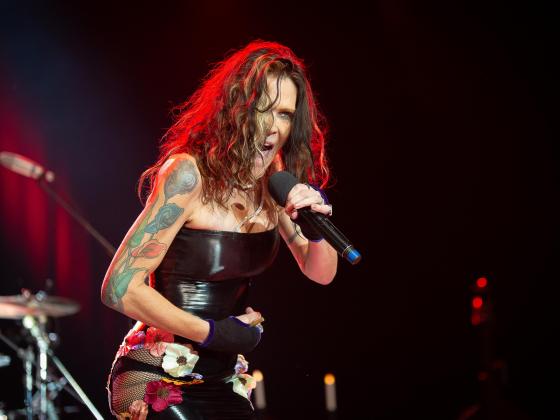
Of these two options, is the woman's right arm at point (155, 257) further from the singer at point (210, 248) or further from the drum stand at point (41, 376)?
the drum stand at point (41, 376)

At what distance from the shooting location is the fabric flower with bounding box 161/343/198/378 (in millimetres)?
2002

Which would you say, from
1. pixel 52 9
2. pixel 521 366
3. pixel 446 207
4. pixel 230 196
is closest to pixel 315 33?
pixel 446 207

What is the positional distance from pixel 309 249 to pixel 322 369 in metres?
3.18

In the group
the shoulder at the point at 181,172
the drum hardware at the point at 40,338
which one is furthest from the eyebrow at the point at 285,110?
the drum hardware at the point at 40,338

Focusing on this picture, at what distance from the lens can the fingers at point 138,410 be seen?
1946 millimetres

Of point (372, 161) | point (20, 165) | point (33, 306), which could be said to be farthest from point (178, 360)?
point (372, 161)

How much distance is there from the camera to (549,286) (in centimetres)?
532

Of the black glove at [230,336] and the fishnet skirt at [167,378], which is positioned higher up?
the black glove at [230,336]

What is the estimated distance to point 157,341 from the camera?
2.05m

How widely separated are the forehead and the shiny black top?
18.3 inches

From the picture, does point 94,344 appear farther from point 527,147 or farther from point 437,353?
point 527,147

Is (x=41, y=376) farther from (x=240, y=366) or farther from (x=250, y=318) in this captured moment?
(x=250, y=318)

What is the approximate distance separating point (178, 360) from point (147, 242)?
0.36 metres

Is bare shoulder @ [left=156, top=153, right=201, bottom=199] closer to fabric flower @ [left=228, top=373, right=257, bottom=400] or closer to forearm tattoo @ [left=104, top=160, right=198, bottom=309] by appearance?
forearm tattoo @ [left=104, top=160, right=198, bottom=309]
